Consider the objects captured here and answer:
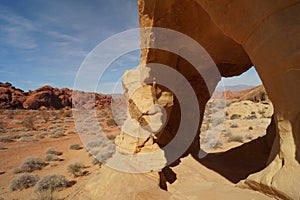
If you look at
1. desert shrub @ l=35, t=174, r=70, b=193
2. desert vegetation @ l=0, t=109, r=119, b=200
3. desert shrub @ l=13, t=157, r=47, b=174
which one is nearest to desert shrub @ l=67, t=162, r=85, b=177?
desert vegetation @ l=0, t=109, r=119, b=200

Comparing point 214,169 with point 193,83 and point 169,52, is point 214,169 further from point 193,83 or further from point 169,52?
point 169,52

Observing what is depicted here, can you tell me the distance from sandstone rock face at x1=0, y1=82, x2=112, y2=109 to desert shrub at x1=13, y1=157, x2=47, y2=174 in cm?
3007

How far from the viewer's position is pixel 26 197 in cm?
467

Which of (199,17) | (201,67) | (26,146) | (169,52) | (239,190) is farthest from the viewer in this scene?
(26,146)

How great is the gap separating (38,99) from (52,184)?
36.6 meters

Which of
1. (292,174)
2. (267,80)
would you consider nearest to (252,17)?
(267,80)

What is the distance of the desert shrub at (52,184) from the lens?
4973 millimetres

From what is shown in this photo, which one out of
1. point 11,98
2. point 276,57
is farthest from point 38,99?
point 276,57

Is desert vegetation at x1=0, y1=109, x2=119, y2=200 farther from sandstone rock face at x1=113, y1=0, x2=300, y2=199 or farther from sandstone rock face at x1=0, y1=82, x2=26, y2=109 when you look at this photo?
sandstone rock face at x1=0, y1=82, x2=26, y2=109

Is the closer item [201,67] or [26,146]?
[201,67]

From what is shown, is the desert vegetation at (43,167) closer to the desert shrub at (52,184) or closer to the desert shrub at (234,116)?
the desert shrub at (52,184)

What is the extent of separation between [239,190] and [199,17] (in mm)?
3182

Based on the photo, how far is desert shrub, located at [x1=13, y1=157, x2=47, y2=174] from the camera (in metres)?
6.39

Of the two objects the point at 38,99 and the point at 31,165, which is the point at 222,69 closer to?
the point at 31,165
